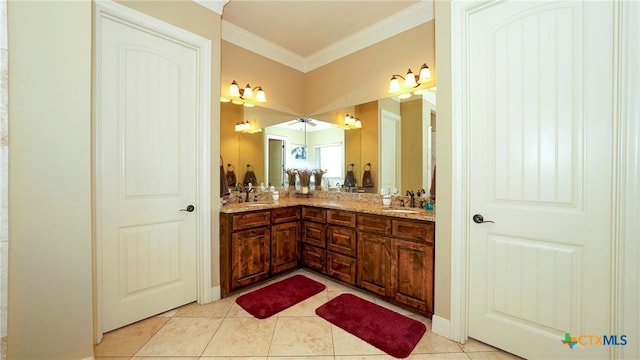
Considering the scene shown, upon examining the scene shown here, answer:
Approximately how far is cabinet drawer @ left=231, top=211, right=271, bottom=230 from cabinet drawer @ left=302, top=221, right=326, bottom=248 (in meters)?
0.52

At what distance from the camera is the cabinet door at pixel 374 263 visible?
7.85ft

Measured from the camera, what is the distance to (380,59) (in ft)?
10.2

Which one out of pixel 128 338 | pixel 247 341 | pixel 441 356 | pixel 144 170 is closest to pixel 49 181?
pixel 144 170

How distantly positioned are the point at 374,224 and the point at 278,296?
1.23 meters

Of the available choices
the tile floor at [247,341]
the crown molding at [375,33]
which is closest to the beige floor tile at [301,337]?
the tile floor at [247,341]

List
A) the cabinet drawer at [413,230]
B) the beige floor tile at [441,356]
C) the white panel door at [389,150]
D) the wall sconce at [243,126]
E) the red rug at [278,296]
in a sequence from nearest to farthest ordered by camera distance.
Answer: the beige floor tile at [441,356]
the cabinet drawer at [413,230]
the red rug at [278,296]
the white panel door at [389,150]
the wall sconce at [243,126]

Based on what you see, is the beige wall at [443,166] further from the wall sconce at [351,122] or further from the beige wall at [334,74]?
the wall sconce at [351,122]

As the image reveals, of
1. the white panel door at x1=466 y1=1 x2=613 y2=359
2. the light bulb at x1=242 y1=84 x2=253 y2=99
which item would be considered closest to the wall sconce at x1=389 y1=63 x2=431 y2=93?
the white panel door at x1=466 y1=1 x2=613 y2=359

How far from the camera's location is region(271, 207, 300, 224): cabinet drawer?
9.52ft

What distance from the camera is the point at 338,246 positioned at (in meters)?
2.80

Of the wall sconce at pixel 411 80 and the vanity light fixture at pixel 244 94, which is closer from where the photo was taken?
the wall sconce at pixel 411 80

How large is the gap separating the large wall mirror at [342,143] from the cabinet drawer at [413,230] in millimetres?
719

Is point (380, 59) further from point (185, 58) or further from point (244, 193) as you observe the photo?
point (244, 193)

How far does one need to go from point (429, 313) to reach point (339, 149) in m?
2.28
